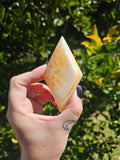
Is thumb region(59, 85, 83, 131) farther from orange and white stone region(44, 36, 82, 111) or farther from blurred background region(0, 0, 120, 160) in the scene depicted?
blurred background region(0, 0, 120, 160)

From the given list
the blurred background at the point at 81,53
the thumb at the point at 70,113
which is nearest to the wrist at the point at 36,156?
the thumb at the point at 70,113

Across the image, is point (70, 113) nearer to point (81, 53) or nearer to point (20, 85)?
point (20, 85)

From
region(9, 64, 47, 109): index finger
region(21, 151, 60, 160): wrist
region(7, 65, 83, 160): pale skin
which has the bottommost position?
region(21, 151, 60, 160): wrist

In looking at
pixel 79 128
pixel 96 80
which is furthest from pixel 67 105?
pixel 79 128

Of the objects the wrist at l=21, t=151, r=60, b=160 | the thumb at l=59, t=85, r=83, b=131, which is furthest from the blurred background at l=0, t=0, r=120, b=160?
the wrist at l=21, t=151, r=60, b=160

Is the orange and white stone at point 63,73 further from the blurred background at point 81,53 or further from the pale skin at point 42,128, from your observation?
the blurred background at point 81,53

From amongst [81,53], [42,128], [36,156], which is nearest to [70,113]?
[42,128]

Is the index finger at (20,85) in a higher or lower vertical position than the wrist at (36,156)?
higher
